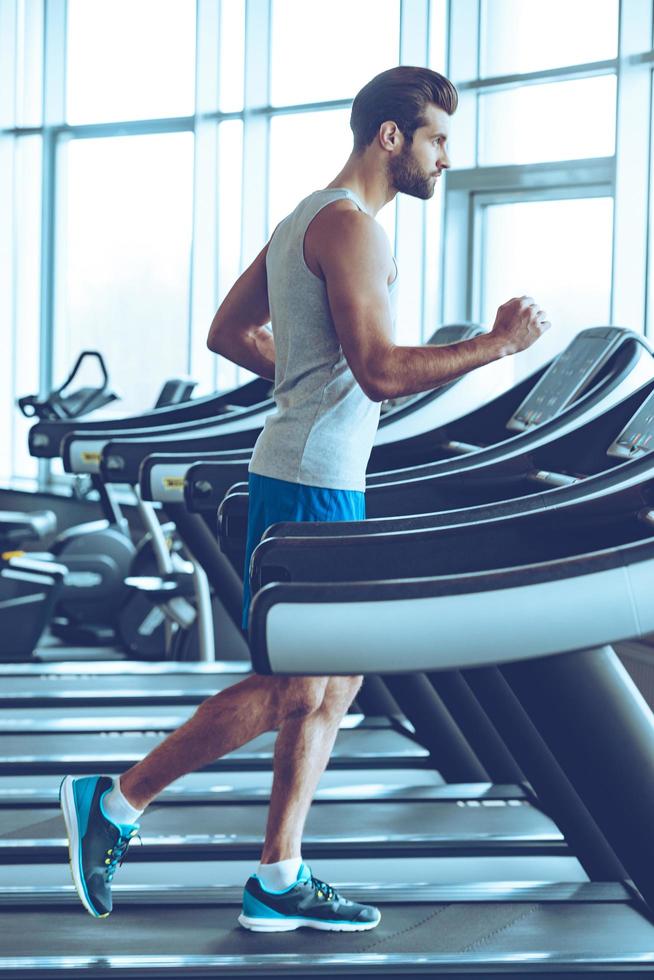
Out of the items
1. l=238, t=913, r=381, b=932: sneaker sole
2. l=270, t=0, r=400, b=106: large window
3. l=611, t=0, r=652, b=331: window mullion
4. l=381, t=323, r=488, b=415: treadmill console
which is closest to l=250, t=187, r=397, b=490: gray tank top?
l=238, t=913, r=381, b=932: sneaker sole

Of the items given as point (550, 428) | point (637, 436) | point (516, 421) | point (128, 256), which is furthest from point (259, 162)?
point (637, 436)

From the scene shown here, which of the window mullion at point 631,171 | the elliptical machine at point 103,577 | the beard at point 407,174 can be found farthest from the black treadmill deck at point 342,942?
the elliptical machine at point 103,577

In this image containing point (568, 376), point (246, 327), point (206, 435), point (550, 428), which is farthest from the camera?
point (206, 435)

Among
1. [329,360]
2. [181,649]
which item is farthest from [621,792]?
[181,649]

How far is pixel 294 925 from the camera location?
6.86 feet

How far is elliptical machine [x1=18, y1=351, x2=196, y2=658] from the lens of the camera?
556cm

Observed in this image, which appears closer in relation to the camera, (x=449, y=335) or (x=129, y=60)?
(x=449, y=335)

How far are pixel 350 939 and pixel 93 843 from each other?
17.3 inches

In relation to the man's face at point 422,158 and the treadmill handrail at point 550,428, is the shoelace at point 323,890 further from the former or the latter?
the man's face at point 422,158

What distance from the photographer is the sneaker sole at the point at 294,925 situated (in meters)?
2.08

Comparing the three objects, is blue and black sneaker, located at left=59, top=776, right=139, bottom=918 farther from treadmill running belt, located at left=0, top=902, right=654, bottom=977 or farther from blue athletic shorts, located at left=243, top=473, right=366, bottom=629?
blue athletic shorts, located at left=243, top=473, right=366, bottom=629

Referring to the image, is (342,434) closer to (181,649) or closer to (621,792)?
(621,792)

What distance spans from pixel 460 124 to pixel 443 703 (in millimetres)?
3404

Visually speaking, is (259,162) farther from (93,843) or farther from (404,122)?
(93,843)
